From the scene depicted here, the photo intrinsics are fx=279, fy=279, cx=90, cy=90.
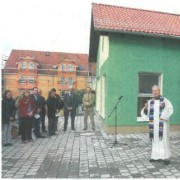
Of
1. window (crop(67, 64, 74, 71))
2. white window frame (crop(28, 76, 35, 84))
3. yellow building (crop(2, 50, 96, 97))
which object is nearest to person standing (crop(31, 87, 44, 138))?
yellow building (crop(2, 50, 96, 97))

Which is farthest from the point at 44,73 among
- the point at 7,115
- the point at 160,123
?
the point at 160,123

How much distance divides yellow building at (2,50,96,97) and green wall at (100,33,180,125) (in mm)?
34559

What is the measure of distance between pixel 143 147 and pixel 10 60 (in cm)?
4229

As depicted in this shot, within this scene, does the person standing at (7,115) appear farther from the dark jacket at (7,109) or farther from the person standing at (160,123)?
the person standing at (160,123)

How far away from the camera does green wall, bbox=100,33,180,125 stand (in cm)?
1065

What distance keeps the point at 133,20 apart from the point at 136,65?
1.94 m

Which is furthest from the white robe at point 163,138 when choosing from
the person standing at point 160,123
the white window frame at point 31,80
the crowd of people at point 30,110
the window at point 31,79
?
the window at point 31,79

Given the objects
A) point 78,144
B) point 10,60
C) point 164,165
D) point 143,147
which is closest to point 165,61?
point 143,147

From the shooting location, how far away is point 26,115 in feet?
30.7

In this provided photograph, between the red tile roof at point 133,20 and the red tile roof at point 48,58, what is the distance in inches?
1377

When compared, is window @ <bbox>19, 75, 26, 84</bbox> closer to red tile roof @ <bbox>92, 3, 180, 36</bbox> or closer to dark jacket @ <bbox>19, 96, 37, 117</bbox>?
red tile roof @ <bbox>92, 3, 180, 36</bbox>

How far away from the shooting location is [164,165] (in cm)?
629

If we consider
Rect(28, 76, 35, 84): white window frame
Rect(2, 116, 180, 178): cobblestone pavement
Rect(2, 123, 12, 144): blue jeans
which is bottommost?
Rect(2, 116, 180, 178): cobblestone pavement

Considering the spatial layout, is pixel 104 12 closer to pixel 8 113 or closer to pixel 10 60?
pixel 8 113
